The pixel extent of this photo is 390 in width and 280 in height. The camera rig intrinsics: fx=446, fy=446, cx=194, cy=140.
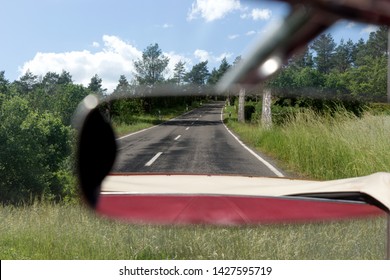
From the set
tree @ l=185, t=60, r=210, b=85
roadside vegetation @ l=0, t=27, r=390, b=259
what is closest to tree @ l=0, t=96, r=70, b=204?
roadside vegetation @ l=0, t=27, r=390, b=259

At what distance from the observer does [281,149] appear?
1856 mm

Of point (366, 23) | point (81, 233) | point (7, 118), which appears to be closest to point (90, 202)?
point (366, 23)

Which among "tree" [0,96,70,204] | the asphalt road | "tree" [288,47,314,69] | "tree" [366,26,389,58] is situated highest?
"tree" [366,26,389,58]

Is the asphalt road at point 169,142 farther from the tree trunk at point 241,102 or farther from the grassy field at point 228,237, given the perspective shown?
the grassy field at point 228,237

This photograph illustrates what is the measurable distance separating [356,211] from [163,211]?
18.2 inches

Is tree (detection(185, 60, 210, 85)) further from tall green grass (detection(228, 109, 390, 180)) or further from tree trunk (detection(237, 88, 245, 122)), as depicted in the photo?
tall green grass (detection(228, 109, 390, 180))

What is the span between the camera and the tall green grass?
1.26m

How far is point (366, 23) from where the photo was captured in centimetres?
42

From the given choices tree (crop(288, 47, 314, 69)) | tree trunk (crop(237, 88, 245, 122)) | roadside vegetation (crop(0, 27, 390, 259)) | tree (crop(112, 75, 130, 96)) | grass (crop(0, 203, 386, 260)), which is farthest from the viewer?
grass (crop(0, 203, 386, 260))

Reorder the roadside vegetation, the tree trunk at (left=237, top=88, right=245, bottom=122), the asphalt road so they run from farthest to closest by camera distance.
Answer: the asphalt road < the roadside vegetation < the tree trunk at (left=237, top=88, right=245, bottom=122)

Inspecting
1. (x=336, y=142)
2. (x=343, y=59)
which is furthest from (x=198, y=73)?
(x=336, y=142)

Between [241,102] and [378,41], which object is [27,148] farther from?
[378,41]

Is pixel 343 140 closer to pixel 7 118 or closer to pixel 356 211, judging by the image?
pixel 356 211
